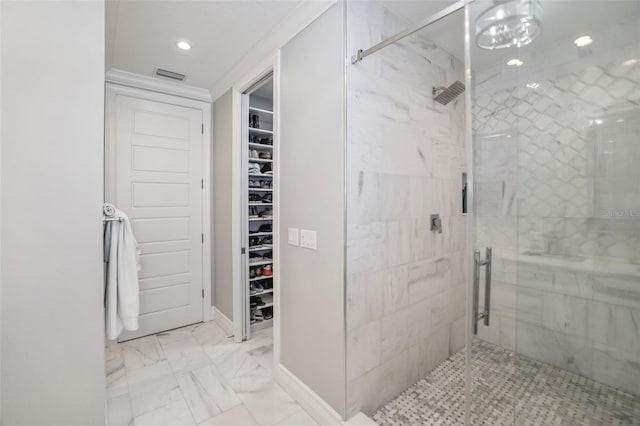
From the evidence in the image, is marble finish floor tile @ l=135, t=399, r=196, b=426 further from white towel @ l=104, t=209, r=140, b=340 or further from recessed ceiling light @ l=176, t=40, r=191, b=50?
recessed ceiling light @ l=176, t=40, r=191, b=50

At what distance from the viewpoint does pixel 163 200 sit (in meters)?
2.91

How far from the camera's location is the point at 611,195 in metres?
1.10

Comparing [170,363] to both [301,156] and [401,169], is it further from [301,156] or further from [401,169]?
[401,169]

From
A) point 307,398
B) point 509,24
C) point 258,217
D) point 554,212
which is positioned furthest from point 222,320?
point 509,24

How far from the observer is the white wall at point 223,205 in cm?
286

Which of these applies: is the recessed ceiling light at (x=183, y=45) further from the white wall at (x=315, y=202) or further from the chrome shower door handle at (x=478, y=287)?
the chrome shower door handle at (x=478, y=287)

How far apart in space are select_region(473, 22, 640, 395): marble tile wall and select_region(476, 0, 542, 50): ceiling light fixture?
0.35 feet

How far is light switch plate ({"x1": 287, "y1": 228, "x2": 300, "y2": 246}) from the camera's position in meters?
1.95

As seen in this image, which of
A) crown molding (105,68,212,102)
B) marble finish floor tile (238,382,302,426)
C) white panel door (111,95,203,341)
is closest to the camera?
marble finish floor tile (238,382,302,426)

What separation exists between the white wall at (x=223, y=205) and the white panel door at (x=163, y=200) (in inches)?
6.9

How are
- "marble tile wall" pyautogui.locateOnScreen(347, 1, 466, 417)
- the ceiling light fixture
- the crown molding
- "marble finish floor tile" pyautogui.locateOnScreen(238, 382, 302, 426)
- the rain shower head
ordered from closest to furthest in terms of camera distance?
the ceiling light fixture, "marble tile wall" pyautogui.locateOnScreen(347, 1, 466, 417), "marble finish floor tile" pyautogui.locateOnScreen(238, 382, 302, 426), the rain shower head, the crown molding

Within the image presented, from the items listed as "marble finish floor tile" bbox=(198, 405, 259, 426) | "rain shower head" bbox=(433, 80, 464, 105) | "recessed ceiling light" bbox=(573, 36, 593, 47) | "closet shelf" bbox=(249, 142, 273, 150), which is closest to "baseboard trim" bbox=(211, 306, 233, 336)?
"marble finish floor tile" bbox=(198, 405, 259, 426)

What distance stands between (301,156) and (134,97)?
2.03 meters

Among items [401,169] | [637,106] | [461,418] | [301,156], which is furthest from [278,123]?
[461,418]
